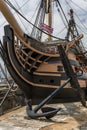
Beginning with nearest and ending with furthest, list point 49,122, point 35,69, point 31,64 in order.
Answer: point 49,122 → point 31,64 → point 35,69

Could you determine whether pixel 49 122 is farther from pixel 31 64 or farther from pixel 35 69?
pixel 35 69

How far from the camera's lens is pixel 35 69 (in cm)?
1342

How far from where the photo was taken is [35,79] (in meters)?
13.2

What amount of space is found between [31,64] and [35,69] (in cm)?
Answer: 51

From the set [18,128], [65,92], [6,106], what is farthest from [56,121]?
[6,106]

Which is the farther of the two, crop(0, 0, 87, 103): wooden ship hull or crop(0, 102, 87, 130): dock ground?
crop(0, 0, 87, 103): wooden ship hull

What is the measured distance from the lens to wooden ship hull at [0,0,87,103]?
434 inches

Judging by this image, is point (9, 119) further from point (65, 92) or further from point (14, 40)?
point (65, 92)

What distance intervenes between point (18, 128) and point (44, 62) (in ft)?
19.7

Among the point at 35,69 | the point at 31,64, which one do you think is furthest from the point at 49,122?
the point at 35,69

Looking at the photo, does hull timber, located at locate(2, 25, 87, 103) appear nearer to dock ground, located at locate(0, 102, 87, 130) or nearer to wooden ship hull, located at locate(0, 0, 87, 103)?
wooden ship hull, located at locate(0, 0, 87, 103)

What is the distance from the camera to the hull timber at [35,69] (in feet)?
38.3

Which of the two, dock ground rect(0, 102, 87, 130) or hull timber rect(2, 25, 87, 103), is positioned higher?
hull timber rect(2, 25, 87, 103)

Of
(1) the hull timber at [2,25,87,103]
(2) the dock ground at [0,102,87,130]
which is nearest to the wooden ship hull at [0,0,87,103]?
(1) the hull timber at [2,25,87,103]
